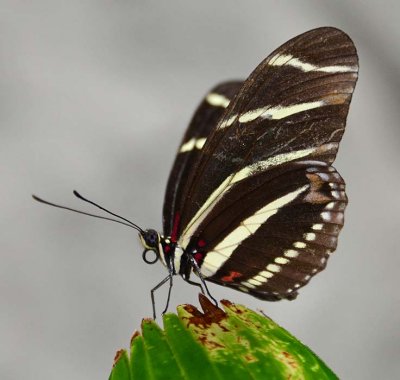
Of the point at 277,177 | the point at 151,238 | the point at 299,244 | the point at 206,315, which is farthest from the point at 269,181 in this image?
the point at 206,315

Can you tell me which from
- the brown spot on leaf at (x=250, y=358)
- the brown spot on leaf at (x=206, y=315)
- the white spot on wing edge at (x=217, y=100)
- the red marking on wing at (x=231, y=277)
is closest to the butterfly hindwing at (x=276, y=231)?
the red marking on wing at (x=231, y=277)

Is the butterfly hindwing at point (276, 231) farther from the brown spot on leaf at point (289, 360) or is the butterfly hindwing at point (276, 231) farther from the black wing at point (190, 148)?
the brown spot on leaf at point (289, 360)

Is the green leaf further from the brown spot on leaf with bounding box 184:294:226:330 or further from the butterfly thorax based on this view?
the butterfly thorax

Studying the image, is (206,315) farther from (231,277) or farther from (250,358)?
(231,277)

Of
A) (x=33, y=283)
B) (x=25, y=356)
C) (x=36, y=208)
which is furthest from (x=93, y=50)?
(x=25, y=356)

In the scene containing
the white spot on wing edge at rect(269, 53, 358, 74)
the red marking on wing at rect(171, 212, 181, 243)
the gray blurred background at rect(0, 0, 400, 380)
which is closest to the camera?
the white spot on wing edge at rect(269, 53, 358, 74)

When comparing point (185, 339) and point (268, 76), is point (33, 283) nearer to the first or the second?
point (268, 76)

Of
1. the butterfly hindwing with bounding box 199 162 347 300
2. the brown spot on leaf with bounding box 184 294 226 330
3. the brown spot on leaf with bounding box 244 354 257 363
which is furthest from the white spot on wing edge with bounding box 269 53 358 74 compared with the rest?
the brown spot on leaf with bounding box 244 354 257 363

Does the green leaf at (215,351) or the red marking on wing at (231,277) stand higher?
the green leaf at (215,351)
